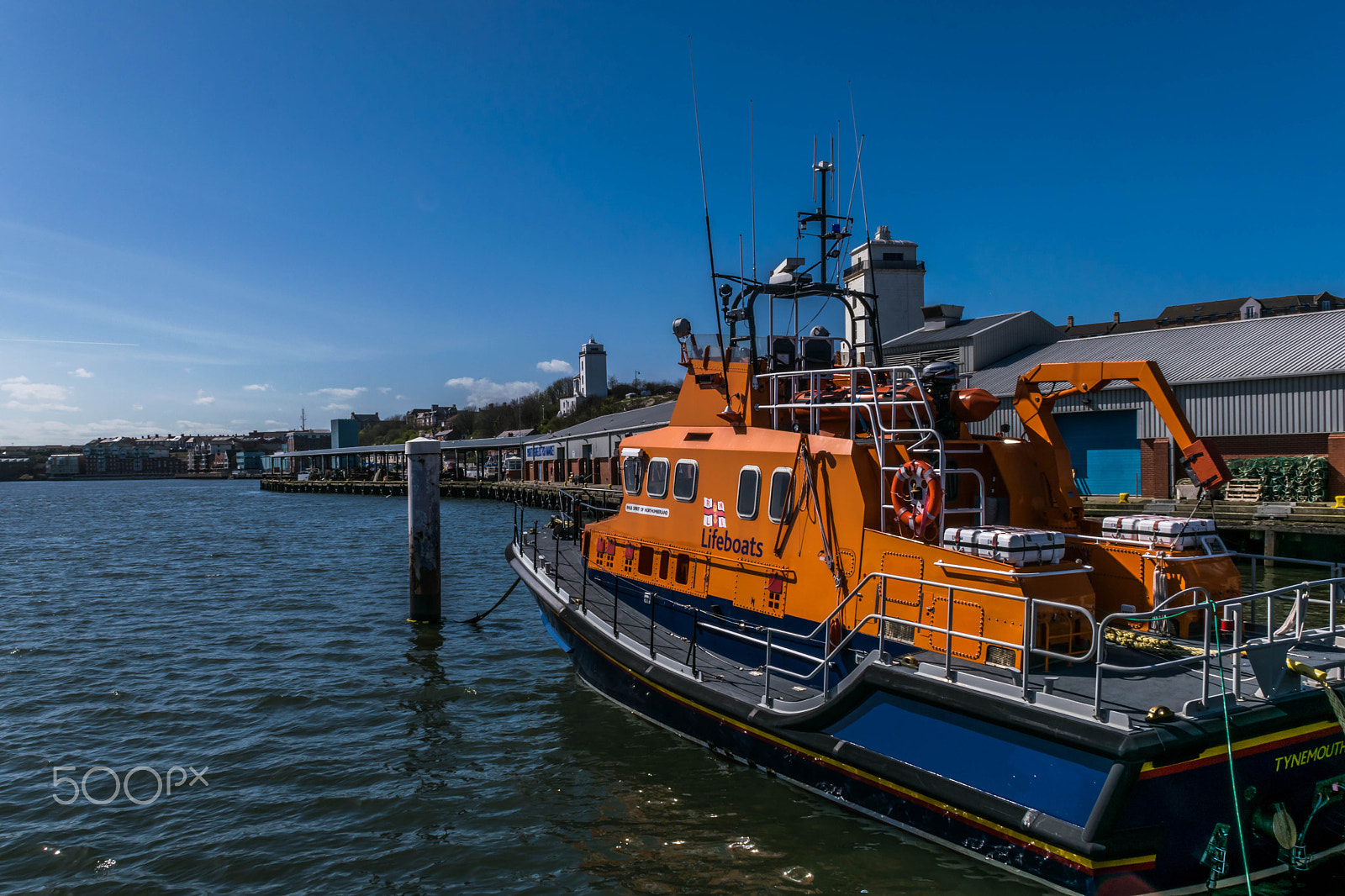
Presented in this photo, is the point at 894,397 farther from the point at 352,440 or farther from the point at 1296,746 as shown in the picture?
the point at 352,440

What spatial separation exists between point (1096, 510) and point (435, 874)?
2109cm

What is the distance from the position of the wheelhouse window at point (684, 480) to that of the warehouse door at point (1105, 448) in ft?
68.5

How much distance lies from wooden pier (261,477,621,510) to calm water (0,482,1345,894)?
15.5 m

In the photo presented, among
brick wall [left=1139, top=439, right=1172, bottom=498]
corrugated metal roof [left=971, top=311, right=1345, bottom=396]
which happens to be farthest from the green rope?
brick wall [left=1139, top=439, right=1172, bottom=498]

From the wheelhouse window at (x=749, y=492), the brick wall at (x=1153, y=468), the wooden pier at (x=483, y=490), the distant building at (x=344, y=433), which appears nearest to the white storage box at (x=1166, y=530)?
the wheelhouse window at (x=749, y=492)

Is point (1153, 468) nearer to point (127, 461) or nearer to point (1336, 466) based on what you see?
point (1336, 466)

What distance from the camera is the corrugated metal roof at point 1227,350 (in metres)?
24.0

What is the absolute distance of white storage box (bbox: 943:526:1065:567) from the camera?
598 cm

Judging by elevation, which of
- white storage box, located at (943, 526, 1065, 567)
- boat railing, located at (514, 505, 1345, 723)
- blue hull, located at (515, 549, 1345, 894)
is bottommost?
blue hull, located at (515, 549, 1345, 894)

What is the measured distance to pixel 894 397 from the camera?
281 inches

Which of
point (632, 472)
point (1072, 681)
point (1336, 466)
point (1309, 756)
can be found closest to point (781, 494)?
point (632, 472)

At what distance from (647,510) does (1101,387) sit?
5020 mm

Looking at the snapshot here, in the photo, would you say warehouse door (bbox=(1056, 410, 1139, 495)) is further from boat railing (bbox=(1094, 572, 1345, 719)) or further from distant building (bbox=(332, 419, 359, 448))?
distant building (bbox=(332, 419, 359, 448))

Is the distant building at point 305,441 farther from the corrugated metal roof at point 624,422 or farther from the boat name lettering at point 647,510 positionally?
the boat name lettering at point 647,510
